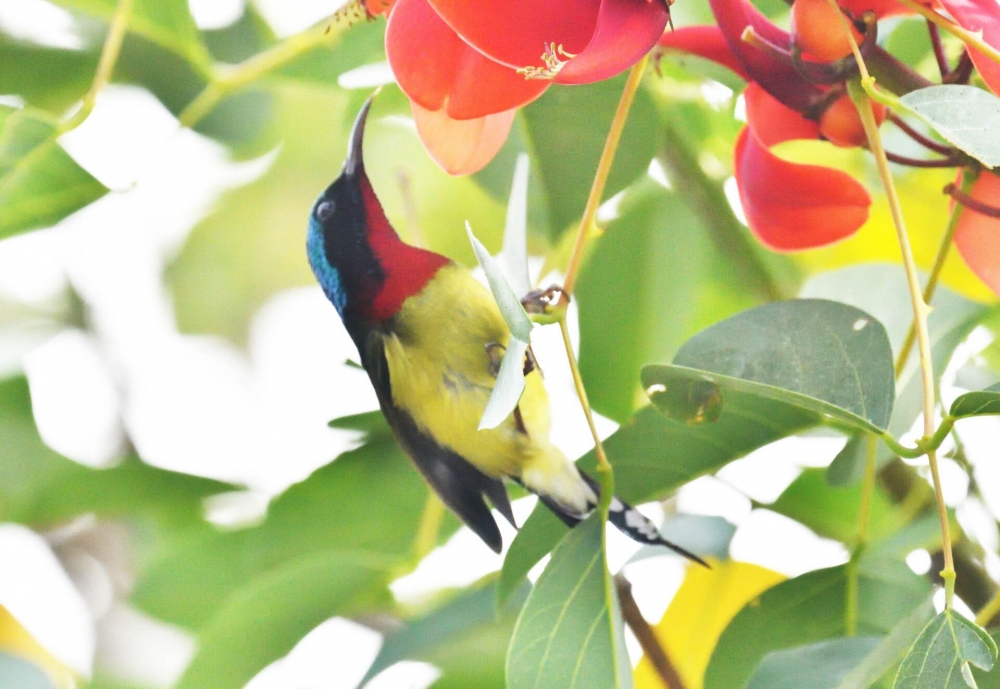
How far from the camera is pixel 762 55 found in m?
0.46

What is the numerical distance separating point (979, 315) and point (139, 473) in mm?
583

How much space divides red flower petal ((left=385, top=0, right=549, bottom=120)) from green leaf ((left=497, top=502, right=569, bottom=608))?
9.5 inches

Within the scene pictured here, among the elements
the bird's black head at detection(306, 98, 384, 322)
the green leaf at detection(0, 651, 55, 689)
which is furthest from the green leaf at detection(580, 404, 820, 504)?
the green leaf at detection(0, 651, 55, 689)

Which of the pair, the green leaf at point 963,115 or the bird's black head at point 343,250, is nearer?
the green leaf at point 963,115

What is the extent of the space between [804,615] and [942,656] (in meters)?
0.22

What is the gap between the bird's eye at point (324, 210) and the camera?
0.76 metres

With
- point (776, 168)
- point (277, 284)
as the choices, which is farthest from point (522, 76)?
point (277, 284)

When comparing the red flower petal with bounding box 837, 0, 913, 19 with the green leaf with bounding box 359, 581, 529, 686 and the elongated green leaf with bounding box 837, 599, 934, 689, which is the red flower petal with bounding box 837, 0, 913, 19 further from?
the green leaf with bounding box 359, 581, 529, 686

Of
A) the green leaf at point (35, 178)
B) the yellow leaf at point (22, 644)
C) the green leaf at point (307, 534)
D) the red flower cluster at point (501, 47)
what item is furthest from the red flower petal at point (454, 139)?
the yellow leaf at point (22, 644)

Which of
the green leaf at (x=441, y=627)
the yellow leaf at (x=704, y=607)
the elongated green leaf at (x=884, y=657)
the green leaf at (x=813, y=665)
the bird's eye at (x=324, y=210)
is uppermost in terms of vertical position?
the bird's eye at (x=324, y=210)

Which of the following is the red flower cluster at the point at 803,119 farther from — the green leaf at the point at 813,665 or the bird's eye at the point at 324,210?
the bird's eye at the point at 324,210

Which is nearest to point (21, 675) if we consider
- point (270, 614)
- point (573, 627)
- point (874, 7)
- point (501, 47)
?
point (270, 614)

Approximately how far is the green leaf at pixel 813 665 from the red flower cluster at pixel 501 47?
0.92ft

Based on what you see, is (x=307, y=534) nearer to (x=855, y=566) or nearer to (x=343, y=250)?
(x=343, y=250)
